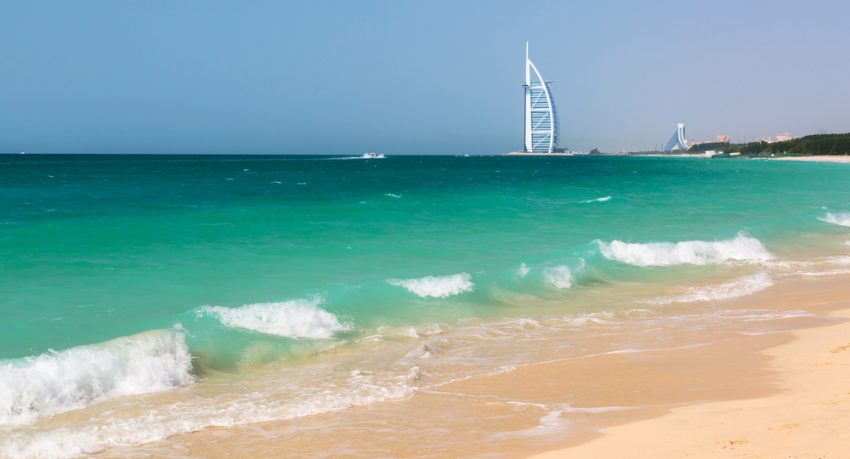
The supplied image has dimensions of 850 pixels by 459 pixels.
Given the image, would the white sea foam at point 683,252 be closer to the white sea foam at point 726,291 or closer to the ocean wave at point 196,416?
the white sea foam at point 726,291

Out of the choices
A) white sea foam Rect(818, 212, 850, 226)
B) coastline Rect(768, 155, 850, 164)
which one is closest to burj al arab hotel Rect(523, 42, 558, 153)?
coastline Rect(768, 155, 850, 164)

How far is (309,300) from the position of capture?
1264 centimetres

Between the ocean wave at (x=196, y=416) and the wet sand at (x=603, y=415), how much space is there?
199mm

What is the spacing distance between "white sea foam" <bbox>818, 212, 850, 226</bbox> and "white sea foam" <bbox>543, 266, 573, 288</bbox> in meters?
18.4

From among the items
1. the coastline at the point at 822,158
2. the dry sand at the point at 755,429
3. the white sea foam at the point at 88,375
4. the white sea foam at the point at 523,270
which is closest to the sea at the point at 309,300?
the white sea foam at the point at 88,375

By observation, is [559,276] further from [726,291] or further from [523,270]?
[726,291]

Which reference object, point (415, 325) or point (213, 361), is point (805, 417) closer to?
point (415, 325)

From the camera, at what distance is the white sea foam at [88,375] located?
7.79 metres

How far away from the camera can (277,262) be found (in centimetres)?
1720

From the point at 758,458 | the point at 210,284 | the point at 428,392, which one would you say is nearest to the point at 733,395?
the point at 758,458

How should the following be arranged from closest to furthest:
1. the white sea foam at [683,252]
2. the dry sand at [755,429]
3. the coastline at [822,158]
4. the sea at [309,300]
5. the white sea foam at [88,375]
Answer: the dry sand at [755,429] → the white sea foam at [88,375] → the sea at [309,300] → the white sea foam at [683,252] → the coastline at [822,158]

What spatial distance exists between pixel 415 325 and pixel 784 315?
6.63 m

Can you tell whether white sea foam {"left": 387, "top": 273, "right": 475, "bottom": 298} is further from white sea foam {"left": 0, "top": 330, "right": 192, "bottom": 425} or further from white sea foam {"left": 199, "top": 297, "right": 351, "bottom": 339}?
white sea foam {"left": 0, "top": 330, "right": 192, "bottom": 425}

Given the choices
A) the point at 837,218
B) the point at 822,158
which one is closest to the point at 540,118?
the point at 822,158
